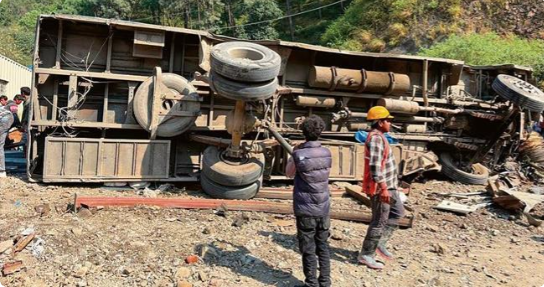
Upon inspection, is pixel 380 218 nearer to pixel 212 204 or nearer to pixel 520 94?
pixel 212 204

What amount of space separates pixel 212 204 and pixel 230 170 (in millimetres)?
718

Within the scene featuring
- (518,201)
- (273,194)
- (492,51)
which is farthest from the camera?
(492,51)

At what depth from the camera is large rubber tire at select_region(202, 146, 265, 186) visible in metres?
6.87

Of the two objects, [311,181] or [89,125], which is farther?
[89,125]

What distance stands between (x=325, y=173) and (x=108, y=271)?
2.21 metres

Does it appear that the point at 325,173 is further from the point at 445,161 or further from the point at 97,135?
the point at 445,161

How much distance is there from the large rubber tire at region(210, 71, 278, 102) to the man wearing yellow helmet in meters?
2.08

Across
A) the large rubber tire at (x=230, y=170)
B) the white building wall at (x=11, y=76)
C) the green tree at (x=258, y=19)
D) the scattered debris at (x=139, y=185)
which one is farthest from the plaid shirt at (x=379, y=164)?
the green tree at (x=258, y=19)

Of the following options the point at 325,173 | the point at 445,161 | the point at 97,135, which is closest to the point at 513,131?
the point at 445,161

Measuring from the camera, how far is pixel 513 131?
942 centimetres

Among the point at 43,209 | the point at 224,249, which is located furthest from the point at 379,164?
the point at 43,209

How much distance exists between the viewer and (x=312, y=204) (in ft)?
12.9

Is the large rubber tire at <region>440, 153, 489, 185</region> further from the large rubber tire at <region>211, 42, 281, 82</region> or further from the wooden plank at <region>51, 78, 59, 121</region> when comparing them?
the wooden plank at <region>51, 78, 59, 121</region>

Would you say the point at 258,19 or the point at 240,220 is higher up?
the point at 258,19
